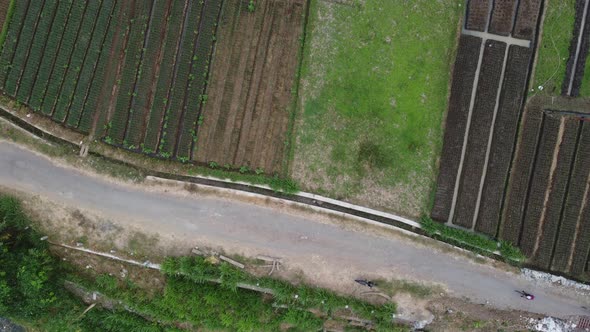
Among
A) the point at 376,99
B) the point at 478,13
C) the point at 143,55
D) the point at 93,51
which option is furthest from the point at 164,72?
the point at 478,13

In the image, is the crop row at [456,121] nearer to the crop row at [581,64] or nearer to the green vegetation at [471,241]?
the green vegetation at [471,241]

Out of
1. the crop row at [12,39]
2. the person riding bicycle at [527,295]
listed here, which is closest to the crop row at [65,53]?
the crop row at [12,39]

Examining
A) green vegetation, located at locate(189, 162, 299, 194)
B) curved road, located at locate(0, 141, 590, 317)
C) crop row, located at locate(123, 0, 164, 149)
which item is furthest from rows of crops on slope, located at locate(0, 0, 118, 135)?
green vegetation, located at locate(189, 162, 299, 194)

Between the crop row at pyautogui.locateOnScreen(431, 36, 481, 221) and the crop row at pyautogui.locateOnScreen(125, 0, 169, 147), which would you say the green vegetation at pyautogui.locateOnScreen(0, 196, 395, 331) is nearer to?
the crop row at pyautogui.locateOnScreen(431, 36, 481, 221)

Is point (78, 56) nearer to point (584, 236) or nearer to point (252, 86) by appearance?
point (252, 86)

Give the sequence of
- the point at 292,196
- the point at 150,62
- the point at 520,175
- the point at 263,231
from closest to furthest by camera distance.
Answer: the point at 263,231
the point at 292,196
the point at 150,62
the point at 520,175

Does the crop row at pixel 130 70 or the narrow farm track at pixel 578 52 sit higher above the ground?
the narrow farm track at pixel 578 52

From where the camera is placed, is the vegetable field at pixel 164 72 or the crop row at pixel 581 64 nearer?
the vegetable field at pixel 164 72
